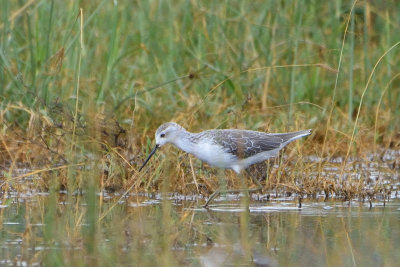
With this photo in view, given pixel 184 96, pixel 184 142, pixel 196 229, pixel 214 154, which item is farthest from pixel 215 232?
pixel 184 96

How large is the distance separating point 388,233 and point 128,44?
5.71m

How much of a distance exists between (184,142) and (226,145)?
37 cm

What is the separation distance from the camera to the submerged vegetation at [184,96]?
8.09 metres

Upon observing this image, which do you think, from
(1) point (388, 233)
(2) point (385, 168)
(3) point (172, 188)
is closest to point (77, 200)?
(3) point (172, 188)

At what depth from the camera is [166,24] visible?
11.8m

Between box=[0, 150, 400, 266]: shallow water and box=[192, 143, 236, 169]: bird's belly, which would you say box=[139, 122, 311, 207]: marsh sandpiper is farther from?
box=[0, 150, 400, 266]: shallow water

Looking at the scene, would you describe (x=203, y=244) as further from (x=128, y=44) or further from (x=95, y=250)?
(x=128, y=44)

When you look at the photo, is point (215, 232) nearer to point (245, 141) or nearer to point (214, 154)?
point (214, 154)

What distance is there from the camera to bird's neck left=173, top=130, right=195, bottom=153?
8.16 metres

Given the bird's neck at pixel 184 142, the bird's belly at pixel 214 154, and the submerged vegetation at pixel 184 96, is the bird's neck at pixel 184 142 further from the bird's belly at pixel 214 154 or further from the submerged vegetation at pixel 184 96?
the submerged vegetation at pixel 184 96

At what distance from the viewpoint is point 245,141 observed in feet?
27.0

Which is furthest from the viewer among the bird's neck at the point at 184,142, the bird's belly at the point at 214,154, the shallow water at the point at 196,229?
the bird's neck at the point at 184,142

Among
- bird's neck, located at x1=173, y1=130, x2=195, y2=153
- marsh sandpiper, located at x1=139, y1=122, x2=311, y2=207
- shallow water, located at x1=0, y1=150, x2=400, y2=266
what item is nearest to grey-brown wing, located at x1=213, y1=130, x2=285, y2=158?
marsh sandpiper, located at x1=139, y1=122, x2=311, y2=207

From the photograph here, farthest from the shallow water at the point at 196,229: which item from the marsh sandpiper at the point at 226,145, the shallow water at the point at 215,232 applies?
the marsh sandpiper at the point at 226,145
